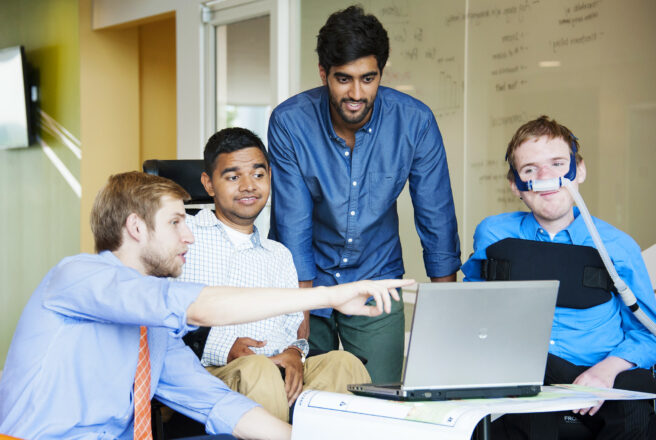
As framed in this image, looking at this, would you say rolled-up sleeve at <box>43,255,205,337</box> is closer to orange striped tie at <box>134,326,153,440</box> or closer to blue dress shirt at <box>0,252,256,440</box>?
blue dress shirt at <box>0,252,256,440</box>

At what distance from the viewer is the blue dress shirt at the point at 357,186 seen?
2.44 meters

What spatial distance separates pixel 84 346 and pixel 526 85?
251 cm

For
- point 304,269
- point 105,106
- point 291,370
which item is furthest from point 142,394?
point 105,106

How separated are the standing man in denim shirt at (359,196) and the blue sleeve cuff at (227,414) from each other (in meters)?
0.74

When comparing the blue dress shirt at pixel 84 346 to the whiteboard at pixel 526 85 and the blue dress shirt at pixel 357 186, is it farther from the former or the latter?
the whiteboard at pixel 526 85

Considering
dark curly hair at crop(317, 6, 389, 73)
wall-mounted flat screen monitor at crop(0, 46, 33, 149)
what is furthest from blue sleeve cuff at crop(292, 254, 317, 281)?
wall-mounted flat screen monitor at crop(0, 46, 33, 149)

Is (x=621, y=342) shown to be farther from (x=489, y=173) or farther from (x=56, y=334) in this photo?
(x=489, y=173)

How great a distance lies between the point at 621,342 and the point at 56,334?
1398 millimetres

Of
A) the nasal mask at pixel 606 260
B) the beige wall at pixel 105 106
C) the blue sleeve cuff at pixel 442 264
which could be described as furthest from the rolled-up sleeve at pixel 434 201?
the beige wall at pixel 105 106

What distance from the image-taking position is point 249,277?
223cm

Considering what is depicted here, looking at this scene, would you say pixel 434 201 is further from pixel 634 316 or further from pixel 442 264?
pixel 634 316

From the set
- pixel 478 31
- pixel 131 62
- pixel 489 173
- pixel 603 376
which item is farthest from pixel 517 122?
pixel 131 62

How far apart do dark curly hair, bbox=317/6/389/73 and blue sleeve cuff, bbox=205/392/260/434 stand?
1064 millimetres

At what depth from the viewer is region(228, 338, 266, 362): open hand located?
2027 mm
